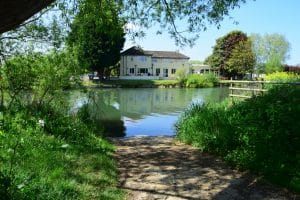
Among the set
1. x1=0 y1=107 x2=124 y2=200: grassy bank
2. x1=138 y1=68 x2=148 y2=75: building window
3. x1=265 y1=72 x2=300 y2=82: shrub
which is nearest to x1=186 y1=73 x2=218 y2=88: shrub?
x1=138 y1=68 x2=148 y2=75: building window

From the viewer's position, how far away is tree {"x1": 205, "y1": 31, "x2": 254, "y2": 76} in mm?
79938

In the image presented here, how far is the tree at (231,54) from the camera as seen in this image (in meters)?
79.9

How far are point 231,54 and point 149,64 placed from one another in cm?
1689

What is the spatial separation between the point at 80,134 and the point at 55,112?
8.14 ft

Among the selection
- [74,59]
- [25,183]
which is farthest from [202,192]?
[74,59]

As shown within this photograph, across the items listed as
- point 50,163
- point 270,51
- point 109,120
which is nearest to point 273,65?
point 270,51

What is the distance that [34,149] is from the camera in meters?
8.08

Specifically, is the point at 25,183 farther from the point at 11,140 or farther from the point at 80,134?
the point at 80,134

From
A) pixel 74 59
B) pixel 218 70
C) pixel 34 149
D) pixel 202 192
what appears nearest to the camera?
pixel 202 192

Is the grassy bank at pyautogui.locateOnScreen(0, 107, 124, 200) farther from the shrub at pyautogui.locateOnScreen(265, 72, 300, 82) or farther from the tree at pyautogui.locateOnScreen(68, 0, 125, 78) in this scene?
the shrub at pyautogui.locateOnScreen(265, 72, 300, 82)

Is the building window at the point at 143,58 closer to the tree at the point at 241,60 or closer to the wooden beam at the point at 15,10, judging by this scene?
the tree at the point at 241,60

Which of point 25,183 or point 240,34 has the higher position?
point 240,34

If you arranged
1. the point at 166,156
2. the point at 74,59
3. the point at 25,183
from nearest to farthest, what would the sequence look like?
the point at 25,183, the point at 166,156, the point at 74,59

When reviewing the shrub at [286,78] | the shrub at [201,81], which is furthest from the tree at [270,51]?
the shrub at [286,78]
